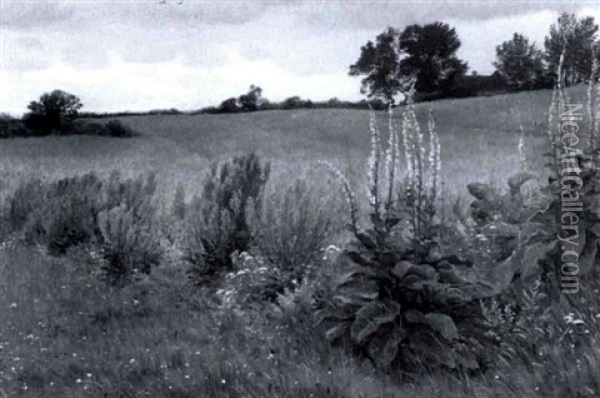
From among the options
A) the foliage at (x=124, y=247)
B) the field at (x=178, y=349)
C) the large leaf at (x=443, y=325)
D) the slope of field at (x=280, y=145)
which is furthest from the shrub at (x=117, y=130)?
the large leaf at (x=443, y=325)

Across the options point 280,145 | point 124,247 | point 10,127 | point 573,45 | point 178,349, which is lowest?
point 280,145

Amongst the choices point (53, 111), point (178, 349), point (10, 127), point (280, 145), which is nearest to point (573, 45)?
point (178, 349)

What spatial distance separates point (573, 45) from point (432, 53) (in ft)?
118

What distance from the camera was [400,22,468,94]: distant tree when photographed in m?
42.9

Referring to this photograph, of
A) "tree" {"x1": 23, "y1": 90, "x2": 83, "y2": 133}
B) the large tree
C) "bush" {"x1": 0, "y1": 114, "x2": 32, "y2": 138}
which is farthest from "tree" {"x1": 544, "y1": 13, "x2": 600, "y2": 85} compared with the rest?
the large tree

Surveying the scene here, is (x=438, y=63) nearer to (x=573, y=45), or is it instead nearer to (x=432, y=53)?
(x=432, y=53)

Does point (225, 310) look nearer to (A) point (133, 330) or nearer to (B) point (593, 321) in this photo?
(A) point (133, 330)

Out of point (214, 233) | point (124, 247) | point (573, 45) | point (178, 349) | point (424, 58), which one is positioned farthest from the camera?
point (424, 58)

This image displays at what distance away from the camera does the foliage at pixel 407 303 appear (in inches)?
219

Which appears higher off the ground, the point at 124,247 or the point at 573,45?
the point at 573,45

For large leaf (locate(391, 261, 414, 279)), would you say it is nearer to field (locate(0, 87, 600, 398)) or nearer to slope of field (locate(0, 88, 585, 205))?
field (locate(0, 87, 600, 398))

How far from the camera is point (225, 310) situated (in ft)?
24.2

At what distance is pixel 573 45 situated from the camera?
7.91m

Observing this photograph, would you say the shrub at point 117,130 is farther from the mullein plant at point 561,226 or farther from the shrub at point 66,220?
the mullein plant at point 561,226
